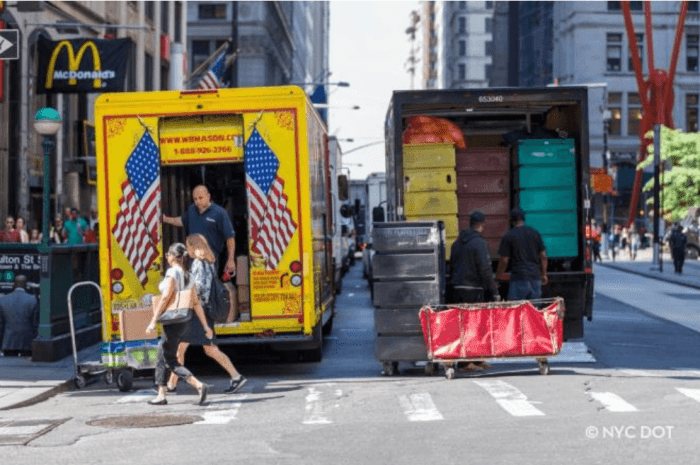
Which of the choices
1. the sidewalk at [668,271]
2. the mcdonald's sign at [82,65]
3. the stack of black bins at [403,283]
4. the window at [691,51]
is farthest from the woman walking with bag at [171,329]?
the window at [691,51]

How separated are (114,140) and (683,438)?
8204 millimetres

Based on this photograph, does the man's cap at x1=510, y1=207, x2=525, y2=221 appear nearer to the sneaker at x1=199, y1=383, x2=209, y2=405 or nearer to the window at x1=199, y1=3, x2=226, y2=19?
the sneaker at x1=199, y1=383, x2=209, y2=405

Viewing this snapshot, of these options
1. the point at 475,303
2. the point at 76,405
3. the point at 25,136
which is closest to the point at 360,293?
the point at 25,136

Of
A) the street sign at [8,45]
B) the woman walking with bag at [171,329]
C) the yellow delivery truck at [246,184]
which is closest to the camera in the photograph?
the woman walking with bag at [171,329]

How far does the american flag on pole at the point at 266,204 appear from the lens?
626 inches

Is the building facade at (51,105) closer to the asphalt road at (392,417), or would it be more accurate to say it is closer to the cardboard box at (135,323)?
the cardboard box at (135,323)

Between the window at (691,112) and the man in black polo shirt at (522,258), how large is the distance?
7647 cm

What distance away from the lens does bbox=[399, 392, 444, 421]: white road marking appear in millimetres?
11820

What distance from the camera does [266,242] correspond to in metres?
16.0

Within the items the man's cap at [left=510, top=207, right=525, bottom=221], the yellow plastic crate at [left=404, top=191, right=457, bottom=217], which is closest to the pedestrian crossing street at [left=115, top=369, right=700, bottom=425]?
the man's cap at [left=510, top=207, right=525, bottom=221]

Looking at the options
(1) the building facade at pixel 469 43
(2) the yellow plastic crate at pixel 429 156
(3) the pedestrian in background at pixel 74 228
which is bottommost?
(3) the pedestrian in background at pixel 74 228

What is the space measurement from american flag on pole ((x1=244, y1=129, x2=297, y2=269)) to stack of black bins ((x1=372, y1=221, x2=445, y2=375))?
113 cm

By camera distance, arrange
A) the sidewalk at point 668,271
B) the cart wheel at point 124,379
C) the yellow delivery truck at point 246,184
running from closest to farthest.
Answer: the cart wheel at point 124,379 → the yellow delivery truck at point 246,184 → the sidewalk at point 668,271

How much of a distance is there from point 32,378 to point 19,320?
2675mm
